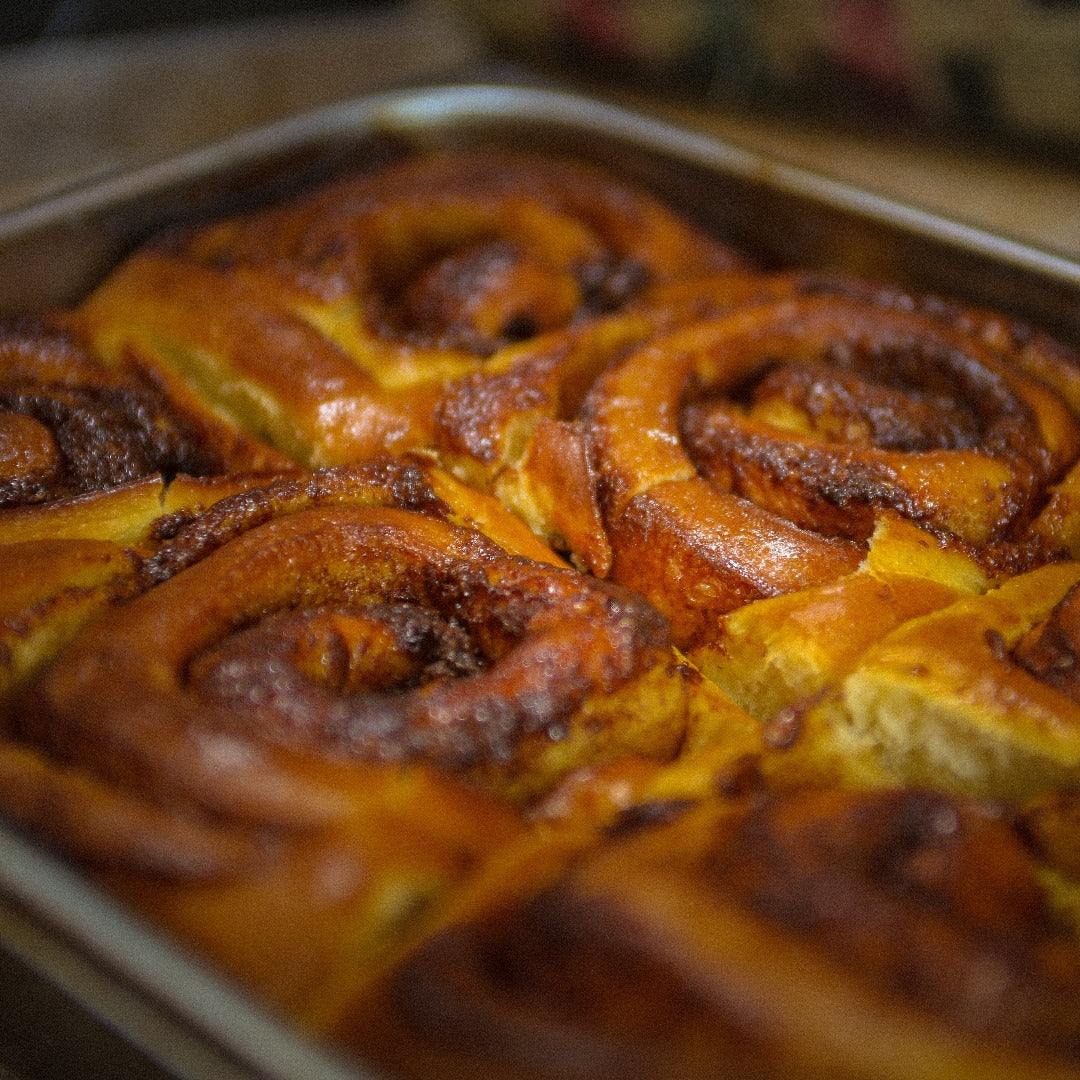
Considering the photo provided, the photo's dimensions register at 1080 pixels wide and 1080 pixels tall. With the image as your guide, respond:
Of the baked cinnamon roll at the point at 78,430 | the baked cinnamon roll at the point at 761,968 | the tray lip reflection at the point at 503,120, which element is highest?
the tray lip reflection at the point at 503,120

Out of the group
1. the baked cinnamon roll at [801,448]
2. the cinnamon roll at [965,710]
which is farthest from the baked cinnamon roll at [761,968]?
the baked cinnamon roll at [801,448]

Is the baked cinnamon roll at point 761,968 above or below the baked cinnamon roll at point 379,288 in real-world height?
below

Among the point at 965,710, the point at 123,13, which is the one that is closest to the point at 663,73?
the point at 123,13

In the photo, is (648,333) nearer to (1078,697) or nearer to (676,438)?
(676,438)

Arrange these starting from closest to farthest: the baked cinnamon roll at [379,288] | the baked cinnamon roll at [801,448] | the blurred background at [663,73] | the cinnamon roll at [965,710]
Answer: the cinnamon roll at [965,710], the baked cinnamon roll at [801,448], the baked cinnamon roll at [379,288], the blurred background at [663,73]

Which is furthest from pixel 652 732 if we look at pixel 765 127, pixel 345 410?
pixel 765 127

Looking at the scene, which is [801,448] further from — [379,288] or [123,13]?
[123,13]

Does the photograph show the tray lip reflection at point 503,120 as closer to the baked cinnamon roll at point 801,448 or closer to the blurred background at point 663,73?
the blurred background at point 663,73

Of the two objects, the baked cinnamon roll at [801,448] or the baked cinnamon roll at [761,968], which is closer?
the baked cinnamon roll at [761,968]
